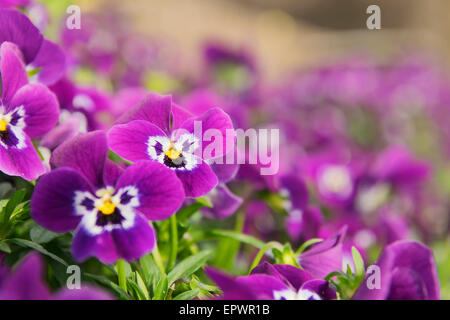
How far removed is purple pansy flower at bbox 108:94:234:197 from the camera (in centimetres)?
45

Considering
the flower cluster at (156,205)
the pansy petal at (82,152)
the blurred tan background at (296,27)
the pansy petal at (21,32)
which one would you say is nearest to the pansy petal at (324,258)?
the flower cluster at (156,205)

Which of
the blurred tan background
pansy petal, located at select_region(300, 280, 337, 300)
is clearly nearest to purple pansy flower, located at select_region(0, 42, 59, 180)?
pansy petal, located at select_region(300, 280, 337, 300)

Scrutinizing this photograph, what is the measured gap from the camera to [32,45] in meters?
0.53

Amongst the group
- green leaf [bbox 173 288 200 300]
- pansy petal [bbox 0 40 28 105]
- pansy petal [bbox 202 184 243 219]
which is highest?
pansy petal [bbox 0 40 28 105]

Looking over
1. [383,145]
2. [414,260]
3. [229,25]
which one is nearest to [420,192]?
[383,145]

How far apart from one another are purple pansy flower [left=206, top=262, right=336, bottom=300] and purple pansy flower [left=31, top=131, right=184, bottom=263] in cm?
7

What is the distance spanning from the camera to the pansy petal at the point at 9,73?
17.8 inches

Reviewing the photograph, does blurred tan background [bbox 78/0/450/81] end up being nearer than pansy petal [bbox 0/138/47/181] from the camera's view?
No

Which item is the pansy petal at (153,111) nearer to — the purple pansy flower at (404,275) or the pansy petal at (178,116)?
the pansy petal at (178,116)

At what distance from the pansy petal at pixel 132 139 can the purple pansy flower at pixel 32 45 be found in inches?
5.9

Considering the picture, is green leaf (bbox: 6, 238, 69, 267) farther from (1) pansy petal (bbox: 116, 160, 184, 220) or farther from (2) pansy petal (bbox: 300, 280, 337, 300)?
(2) pansy petal (bbox: 300, 280, 337, 300)

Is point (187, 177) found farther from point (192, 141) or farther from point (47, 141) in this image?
point (47, 141)

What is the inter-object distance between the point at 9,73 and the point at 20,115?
36 millimetres
